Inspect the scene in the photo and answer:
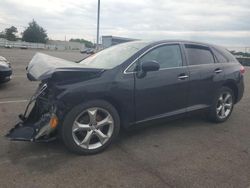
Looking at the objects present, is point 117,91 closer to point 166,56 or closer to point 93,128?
point 93,128

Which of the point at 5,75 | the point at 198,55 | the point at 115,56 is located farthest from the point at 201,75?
the point at 5,75

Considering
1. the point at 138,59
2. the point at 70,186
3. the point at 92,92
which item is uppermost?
the point at 138,59

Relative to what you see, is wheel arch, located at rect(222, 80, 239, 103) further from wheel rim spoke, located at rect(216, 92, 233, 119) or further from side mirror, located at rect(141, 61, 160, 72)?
side mirror, located at rect(141, 61, 160, 72)

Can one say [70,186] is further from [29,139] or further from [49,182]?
[29,139]

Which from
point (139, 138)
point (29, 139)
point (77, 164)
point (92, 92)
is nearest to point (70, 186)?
point (77, 164)

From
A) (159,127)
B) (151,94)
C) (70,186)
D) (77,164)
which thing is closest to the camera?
(70,186)

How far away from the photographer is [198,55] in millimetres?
5020

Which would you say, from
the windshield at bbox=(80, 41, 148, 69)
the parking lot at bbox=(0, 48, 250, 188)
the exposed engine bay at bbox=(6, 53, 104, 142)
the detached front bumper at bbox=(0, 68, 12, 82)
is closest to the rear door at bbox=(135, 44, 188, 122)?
the windshield at bbox=(80, 41, 148, 69)

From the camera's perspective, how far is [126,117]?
403 centimetres

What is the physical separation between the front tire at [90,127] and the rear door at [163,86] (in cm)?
49

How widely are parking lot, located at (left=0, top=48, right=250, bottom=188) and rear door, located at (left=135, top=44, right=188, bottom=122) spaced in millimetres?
463

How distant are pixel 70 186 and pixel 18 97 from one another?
484 cm

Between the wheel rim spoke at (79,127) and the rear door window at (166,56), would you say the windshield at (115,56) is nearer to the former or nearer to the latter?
the rear door window at (166,56)

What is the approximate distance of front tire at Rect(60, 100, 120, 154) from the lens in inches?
140
